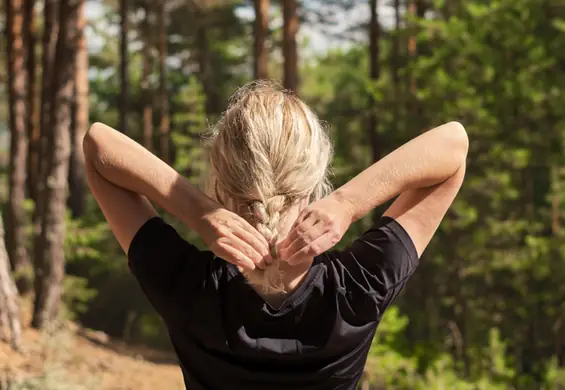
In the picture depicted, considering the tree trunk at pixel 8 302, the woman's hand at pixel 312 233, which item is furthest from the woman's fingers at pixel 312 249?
the tree trunk at pixel 8 302

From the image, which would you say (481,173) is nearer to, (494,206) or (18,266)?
(494,206)

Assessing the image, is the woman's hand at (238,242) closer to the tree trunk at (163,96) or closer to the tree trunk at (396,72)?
the tree trunk at (396,72)

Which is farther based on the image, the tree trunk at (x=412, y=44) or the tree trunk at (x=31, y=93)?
the tree trunk at (x=412, y=44)

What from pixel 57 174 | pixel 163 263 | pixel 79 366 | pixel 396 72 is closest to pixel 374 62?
pixel 396 72

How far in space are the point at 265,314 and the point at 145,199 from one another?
456 mm

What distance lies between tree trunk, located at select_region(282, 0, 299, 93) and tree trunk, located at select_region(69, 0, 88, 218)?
18.4ft

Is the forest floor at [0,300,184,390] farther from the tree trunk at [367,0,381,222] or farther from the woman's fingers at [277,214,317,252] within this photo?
the tree trunk at [367,0,381,222]

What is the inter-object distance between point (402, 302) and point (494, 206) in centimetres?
537

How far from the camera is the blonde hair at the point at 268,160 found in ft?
5.29

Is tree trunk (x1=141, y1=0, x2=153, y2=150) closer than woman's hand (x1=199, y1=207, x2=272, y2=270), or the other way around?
woman's hand (x1=199, y1=207, x2=272, y2=270)

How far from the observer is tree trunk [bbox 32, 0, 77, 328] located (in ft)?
35.7

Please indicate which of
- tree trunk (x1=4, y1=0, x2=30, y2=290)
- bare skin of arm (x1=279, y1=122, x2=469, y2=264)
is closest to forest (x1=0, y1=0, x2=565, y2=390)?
tree trunk (x1=4, y1=0, x2=30, y2=290)

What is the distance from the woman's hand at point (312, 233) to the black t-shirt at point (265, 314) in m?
0.15

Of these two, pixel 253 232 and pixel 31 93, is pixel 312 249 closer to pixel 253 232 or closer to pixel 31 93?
pixel 253 232
